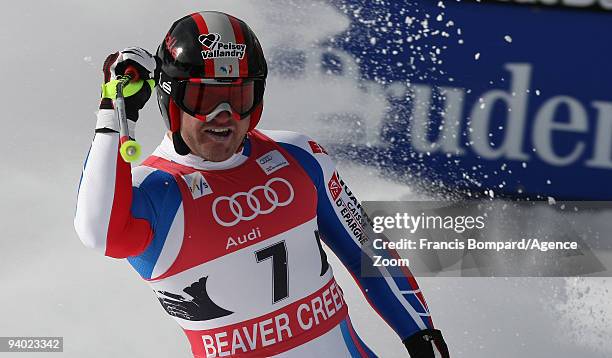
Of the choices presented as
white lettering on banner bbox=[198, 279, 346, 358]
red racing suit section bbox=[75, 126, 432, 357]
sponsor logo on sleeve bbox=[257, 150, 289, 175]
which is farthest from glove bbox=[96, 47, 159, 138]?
white lettering on banner bbox=[198, 279, 346, 358]

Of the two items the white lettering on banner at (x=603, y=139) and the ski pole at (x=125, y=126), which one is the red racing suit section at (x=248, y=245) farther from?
the white lettering on banner at (x=603, y=139)

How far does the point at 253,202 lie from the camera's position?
3656 mm

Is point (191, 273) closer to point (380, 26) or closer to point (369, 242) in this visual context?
point (369, 242)

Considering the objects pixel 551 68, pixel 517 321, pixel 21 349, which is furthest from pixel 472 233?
pixel 21 349

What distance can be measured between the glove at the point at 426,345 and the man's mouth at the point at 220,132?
3.44 feet

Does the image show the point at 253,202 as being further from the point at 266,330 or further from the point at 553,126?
the point at 553,126

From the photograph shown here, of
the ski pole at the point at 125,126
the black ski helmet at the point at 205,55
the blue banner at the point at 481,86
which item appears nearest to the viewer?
the ski pole at the point at 125,126

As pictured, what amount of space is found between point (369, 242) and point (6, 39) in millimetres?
4156

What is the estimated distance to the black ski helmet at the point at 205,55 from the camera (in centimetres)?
346

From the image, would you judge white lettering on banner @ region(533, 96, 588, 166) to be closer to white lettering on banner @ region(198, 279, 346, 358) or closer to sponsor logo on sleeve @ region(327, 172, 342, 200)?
sponsor logo on sleeve @ region(327, 172, 342, 200)

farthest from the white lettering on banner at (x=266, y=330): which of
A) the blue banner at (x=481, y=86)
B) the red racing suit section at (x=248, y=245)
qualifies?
the blue banner at (x=481, y=86)

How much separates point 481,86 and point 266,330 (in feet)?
12.4

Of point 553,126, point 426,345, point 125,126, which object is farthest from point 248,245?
point 553,126

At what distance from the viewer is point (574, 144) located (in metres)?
7.15
